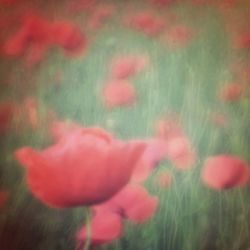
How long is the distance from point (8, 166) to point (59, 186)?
0.15 m

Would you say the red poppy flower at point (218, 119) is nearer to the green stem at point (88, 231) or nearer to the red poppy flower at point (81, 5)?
the green stem at point (88, 231)

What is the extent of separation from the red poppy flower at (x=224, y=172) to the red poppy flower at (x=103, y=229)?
10.1 inches

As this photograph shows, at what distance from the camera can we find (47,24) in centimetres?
152

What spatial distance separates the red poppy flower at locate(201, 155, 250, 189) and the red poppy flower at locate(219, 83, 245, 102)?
17cm

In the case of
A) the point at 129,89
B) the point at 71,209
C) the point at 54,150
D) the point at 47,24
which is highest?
the point at 47,24

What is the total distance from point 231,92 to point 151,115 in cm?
24

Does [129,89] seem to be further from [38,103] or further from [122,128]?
[38,103]

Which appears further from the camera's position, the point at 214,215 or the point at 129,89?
the point at 129,89

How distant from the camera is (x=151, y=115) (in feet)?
4.51

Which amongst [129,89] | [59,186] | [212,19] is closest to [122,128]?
[129,89]

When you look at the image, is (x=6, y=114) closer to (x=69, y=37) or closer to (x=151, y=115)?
(x=69, y=37)

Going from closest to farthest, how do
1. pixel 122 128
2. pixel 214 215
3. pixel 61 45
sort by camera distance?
pixel 214 215, pixel 122 128, pixel 61 45

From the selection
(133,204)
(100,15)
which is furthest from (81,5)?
(133,204)

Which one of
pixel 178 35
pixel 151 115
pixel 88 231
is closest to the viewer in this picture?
pixel 88 231
